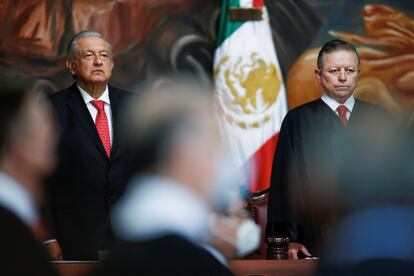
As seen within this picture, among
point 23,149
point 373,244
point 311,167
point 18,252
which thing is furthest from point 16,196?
point 311,167

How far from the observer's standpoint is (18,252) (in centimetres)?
228

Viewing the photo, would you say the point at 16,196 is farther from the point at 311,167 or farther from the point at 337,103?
the point at 337,103

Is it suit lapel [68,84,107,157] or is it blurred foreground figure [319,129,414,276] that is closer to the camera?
blurred foreground figure [319,129,414,276]

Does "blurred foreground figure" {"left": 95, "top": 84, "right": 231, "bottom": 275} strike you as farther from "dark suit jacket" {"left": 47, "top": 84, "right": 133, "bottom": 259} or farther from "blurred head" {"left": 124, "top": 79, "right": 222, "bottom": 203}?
"dark suit jacket" {"left": 47, "top": 84, "right": 133, "bottom": 259}

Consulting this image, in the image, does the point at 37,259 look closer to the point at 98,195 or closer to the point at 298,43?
the point at 98,195

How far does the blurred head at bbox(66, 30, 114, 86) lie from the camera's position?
577cm

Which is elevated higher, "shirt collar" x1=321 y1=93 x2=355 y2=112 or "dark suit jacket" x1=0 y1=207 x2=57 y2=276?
"shirt collar" x1=321 y1=93 x2=355 y2=112

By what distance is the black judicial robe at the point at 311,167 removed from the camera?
545 cm

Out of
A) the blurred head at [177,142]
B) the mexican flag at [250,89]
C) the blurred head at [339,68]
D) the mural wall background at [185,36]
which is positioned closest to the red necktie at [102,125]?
the blurred head at [339,68]

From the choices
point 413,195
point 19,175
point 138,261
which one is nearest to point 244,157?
point 413,195

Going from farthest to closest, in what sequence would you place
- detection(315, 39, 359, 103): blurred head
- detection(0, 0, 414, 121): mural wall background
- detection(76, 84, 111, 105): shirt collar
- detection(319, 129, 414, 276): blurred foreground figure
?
detection(0, 0, 414, 121): mural wall background, detection(76, 84, 111, 105): shirt collar, detection(315, 39, 359, 103): blurred head, detection(319, 129, 414, 276): blurred foreground figure

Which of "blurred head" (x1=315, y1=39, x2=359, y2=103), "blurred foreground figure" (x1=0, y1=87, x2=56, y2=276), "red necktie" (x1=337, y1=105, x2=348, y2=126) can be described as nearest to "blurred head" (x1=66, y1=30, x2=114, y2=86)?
"blurred head" (x1=315, y1=39, x2=359, y2=103)

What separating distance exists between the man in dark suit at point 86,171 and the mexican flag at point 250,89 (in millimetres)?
1701

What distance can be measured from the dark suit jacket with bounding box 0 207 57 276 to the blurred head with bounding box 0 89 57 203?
377mm
